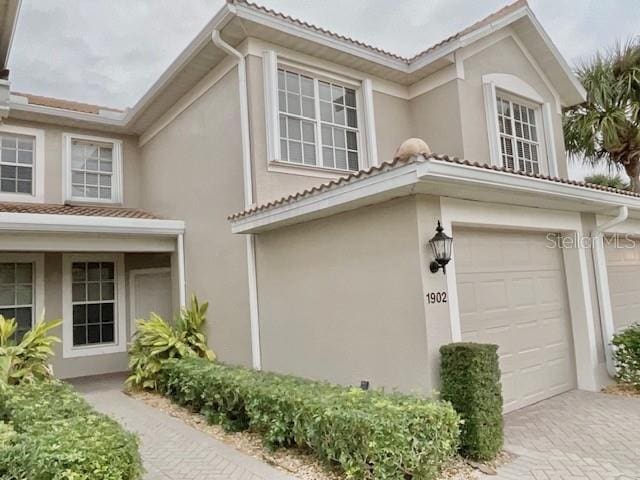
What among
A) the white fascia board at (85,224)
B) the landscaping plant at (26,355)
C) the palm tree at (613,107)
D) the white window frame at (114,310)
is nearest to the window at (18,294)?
the white window frame at (114,310)

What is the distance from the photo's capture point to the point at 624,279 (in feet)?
32.1

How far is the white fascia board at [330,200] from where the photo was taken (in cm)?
539

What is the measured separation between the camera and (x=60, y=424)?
4.53 meters

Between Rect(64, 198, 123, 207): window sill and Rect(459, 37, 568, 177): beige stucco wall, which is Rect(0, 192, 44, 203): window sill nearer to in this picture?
Rect(64, 198, 123, 207): window sill

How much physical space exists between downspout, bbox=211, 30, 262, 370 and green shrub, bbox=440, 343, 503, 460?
3866mm

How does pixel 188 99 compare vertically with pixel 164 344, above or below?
above

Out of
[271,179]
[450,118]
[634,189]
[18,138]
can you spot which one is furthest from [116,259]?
[634,189]

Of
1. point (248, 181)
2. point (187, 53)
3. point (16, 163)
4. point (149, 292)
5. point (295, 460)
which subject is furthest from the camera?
point (149, 292)

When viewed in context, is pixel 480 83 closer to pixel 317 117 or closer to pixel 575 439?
pixel 317 117

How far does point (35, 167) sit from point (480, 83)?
439 inches

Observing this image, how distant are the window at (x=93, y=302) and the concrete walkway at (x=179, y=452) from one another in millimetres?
3816

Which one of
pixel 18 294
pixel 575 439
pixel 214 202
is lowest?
pixel 575 439

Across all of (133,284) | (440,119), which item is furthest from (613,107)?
(133,284)

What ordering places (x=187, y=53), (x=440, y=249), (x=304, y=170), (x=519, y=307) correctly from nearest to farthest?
(x=440, y=249)
(x=519, y=307)
(x=304, y=170)
(x=187, y=53)
